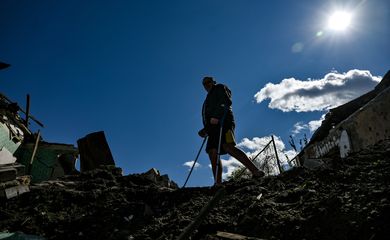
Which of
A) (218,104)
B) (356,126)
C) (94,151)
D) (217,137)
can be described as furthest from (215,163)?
(356,126)

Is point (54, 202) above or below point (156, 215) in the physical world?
above

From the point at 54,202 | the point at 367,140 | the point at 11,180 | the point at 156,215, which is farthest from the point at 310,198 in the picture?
the point at 367,140

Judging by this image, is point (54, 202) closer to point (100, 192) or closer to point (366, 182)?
point (100, 192)

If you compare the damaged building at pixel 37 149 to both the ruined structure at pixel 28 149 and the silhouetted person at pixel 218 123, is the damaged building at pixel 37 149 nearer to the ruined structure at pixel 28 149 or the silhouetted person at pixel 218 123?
the ruined structure at pixel 28 149

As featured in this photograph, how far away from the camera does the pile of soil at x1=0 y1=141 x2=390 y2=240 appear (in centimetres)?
225

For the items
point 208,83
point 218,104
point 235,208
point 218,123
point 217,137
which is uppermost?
point 208,83

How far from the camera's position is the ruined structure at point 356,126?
7531 mm

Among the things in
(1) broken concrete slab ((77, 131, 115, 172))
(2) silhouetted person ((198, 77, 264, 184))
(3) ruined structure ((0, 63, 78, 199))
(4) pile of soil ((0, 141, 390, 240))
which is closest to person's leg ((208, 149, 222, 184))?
(2) silhouetted person ((198, 77, 264, 184))

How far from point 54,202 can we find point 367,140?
26.8 ft

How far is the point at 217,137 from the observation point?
15.9 feet

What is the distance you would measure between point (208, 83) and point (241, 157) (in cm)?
154

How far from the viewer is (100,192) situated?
3889mm

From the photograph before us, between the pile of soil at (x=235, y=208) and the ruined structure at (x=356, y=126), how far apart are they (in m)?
2.98

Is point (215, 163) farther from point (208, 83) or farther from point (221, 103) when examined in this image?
point (208, 83)
